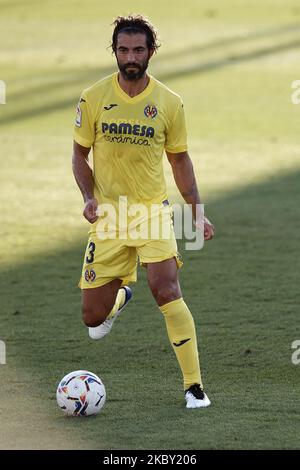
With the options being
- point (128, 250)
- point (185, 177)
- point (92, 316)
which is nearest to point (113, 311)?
point (92, 316)

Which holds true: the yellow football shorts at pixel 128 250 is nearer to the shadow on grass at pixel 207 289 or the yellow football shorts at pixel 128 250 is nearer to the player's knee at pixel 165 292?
the player's knee at pixel 165 292

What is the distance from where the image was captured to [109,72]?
20.4 m

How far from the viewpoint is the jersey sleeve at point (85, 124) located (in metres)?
6.85

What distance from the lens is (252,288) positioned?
943 cm

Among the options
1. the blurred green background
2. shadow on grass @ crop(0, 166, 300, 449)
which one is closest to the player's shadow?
the blurred green background

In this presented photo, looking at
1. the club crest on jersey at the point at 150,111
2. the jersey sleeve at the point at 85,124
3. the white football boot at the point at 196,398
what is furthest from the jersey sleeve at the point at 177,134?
the white football boot at the point at 196,398

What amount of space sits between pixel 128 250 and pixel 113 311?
0.75 m

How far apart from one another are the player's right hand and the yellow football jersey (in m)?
0.21

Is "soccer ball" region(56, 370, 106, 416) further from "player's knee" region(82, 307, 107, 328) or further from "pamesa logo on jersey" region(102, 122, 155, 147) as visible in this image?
"pamesa logo on jersey" region(102, 122, 155, 147)

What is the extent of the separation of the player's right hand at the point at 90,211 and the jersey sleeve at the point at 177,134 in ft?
1.86
